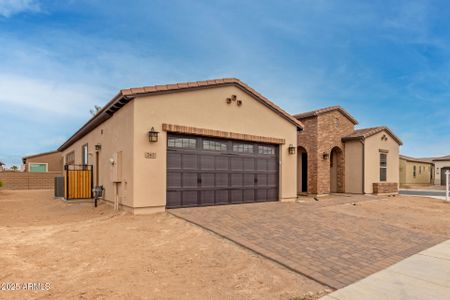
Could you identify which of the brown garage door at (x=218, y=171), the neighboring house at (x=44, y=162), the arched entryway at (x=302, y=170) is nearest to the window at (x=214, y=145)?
the brown garage door at (x=218, y=171)

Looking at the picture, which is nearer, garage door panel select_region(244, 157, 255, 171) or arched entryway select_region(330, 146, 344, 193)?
garage door panel select_region(244, 157, 255, 171)

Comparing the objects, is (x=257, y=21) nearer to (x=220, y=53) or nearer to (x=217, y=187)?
(x=220, y=53)

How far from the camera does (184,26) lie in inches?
511

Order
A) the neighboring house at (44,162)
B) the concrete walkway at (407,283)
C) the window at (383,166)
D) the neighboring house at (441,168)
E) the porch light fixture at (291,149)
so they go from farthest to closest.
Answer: the neighboring house at (441,168) < the neighboring house at (44,162) < the window at (383,166) < the porch light fixture at (291,149) < the concrete walkway at (407,283)

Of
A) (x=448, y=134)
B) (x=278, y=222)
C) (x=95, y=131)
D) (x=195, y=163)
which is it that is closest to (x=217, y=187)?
(x=195, y=163)

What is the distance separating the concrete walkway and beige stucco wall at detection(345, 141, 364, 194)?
11835mm

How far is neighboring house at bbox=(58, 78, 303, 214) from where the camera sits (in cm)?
861

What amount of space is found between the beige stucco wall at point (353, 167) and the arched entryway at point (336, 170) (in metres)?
0.30

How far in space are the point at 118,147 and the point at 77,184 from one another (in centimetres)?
449

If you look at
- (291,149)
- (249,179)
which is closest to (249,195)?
(249,179)

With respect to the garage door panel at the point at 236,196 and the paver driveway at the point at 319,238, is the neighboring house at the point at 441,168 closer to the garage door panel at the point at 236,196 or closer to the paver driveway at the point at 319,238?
the paver driveway at the point at 319,238

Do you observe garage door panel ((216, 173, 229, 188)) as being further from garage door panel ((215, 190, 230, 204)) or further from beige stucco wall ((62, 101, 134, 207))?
beige stucco wall ((62, 101, 134, 207))

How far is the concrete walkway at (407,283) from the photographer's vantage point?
3.47 m

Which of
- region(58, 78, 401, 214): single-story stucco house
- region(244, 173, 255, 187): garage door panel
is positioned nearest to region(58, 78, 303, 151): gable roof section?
region(58, 78, 401, 214): single-story stucco house
